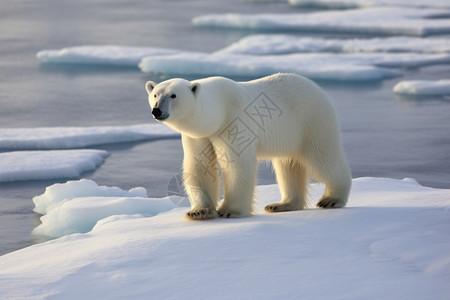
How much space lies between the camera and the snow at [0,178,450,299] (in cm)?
337

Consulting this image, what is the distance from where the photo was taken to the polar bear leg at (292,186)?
16.5 ft

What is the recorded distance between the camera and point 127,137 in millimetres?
8773

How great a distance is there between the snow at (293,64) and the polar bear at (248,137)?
6976 millimetres

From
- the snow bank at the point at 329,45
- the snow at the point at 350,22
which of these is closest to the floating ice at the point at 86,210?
the snow bank at the point at 329,45

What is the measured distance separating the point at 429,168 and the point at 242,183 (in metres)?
3.84

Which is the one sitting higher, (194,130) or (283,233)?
(194,130)

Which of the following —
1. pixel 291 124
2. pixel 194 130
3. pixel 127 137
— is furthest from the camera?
pixel 127 137

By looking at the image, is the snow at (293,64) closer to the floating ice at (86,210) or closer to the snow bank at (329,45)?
the snow bank at (329,45)

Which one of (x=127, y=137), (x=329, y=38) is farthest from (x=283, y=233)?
(x=329, y=38)

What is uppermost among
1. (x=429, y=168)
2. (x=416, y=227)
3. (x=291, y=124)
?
(x=291, y=124)

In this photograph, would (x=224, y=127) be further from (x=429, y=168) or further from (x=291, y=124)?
(x=429, y=168)

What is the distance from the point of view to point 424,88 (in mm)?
11047

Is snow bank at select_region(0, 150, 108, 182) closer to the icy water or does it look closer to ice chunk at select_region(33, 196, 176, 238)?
the icy water

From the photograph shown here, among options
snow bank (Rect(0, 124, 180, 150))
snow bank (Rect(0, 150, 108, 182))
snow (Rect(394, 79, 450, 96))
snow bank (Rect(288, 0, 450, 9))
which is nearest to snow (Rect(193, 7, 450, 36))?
snow bank (Rect(288, 0, 450, 9))
